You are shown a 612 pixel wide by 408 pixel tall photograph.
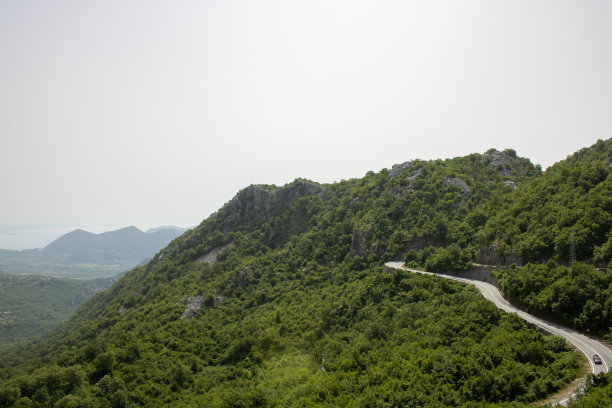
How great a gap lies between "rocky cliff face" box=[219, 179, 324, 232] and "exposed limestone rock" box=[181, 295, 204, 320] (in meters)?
42.1

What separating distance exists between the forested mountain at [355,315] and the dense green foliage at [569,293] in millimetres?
1960

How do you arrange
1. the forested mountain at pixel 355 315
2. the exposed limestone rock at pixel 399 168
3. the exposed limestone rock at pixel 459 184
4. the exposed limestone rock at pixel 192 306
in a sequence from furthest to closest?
the exposed limestone rock at pixel 399 168 → the exposed limestone rock at pixel 459 184 → the exposed limestone rock at pixel 192 306 → the forested mountain at pixel 355 315

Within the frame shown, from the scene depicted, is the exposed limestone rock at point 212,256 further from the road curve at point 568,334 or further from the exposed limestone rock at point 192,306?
the road curve at point 568,334

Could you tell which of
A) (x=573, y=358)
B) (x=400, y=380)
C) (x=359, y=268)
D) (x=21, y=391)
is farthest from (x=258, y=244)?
(x=573, y=358)

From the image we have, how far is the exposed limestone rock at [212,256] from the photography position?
109562 mm

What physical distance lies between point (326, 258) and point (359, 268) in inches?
543

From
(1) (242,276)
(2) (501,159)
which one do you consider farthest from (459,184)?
(1) (242,276)

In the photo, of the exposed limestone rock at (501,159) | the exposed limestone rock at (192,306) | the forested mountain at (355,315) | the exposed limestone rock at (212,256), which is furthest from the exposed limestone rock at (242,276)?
the exposed limestone rock at (501,159)

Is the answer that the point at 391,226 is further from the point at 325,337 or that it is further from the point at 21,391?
the point at 21,391

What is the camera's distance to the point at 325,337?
5528cm

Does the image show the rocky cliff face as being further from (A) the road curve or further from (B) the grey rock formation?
(A) the road curve

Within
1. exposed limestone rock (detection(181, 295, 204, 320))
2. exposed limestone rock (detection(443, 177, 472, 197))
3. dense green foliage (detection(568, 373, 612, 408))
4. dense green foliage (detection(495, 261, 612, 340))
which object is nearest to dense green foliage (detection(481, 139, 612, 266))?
dense green foliage (detection(495, 261, 612, 340))

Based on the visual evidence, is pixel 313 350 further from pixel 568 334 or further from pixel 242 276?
pixel 242 276

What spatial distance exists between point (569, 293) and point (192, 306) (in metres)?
74.8
